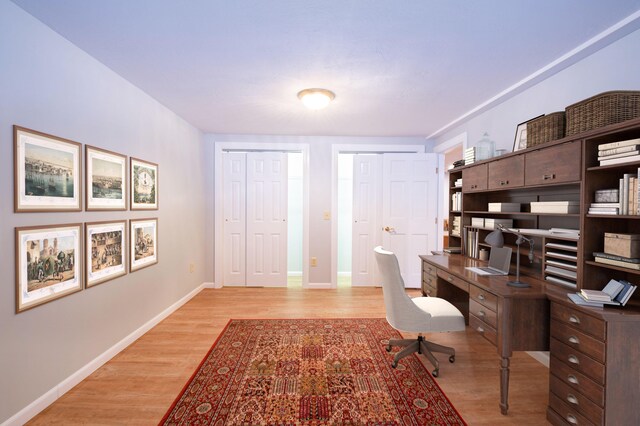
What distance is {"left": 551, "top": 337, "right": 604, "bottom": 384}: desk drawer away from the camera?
4.86 feet

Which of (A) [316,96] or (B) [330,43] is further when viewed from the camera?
(A) [316,96]

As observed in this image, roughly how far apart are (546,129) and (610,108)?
1.54 feet

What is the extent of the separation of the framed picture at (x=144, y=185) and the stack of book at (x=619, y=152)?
12.4ft

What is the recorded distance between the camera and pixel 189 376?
2293mm

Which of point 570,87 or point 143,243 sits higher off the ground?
point 570,87

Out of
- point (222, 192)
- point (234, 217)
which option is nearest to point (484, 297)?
point (234, 217)

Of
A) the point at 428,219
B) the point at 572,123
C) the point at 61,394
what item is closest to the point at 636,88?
the point at 572,123

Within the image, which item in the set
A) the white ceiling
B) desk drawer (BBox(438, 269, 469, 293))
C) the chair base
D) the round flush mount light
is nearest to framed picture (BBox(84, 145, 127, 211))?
the white ceiling

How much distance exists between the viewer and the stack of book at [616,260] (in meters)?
1.55

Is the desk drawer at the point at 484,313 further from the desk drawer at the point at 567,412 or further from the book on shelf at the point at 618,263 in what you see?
the book on shelf at the point at 618,263

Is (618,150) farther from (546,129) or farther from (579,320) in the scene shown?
Result: (579,320)

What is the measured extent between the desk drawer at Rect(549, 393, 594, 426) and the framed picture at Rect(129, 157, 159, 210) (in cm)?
373

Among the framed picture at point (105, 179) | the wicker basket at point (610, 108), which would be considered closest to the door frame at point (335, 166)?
the framed picture at point (105, 179)

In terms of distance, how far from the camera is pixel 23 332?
1.76 meters
